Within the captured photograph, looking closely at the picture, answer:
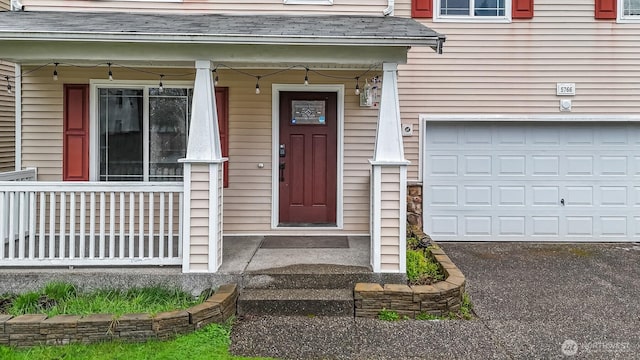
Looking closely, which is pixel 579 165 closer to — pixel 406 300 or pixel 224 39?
pixel 406 300

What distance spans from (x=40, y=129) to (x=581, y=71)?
316 inches

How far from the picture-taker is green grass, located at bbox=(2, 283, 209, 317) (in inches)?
157

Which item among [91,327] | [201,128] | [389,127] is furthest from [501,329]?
[91,327]

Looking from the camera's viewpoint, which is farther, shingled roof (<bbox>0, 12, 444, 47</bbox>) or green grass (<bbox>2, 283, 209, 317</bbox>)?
shingled roof (<bbox>0, 12, 444, 47</bbox>)

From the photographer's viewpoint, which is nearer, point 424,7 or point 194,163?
point 194,163

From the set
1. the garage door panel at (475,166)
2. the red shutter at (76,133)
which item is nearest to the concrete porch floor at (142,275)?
the red shutter at (76,133)

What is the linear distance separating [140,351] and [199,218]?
136 centimetres

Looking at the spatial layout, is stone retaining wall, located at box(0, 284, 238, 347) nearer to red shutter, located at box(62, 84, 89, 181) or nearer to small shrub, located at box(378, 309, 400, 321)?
small shrub, located at box(378, 309, 400, 321)

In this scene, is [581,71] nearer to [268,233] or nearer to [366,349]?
[268,233]

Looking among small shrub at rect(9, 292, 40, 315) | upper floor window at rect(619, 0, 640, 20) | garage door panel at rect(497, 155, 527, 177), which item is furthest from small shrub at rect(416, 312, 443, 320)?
upper floor window at rect(619, 0, 640, 20)

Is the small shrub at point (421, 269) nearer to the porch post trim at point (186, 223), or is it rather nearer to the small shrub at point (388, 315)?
the small shrub at point (388, 315)

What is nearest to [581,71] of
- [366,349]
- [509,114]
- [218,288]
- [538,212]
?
[509,114]

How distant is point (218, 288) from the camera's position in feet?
14.4

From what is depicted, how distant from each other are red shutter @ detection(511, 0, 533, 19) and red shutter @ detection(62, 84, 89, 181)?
253 inches
